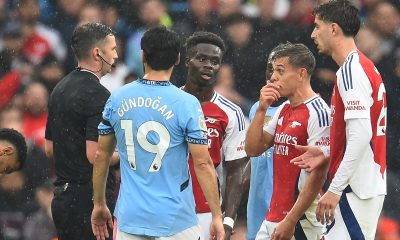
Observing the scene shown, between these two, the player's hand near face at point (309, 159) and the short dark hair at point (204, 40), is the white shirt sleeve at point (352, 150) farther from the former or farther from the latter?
the short dark hair at point (204, 40)

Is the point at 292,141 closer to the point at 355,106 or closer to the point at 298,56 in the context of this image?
the point at 298,56

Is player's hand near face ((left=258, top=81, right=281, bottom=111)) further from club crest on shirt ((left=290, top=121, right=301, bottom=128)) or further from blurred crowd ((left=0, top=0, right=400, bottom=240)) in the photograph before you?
blurred crowd ((left=0, top=0, right=400, bottom=240))

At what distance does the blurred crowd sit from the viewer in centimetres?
888

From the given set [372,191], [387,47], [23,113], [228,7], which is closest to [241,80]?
[228,7]

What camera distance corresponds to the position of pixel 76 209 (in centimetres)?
664

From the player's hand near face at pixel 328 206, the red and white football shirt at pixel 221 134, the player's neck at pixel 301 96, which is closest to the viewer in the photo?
the player's hand near face at pixel 328 206

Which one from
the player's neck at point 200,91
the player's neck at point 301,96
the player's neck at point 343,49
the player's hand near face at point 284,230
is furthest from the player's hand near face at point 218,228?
the player's neck at point 200,91

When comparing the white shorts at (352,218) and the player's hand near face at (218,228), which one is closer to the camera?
the player's hand near face at (218,228)

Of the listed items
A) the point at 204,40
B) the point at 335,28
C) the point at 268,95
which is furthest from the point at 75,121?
the point at 335,28

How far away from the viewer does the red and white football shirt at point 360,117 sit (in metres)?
5.61

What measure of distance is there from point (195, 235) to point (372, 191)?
3.59ft

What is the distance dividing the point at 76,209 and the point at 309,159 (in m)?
1.74

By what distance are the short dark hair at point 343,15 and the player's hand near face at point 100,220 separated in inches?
71.5

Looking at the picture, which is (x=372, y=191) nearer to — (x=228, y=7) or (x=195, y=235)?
(x=195, y=235)
